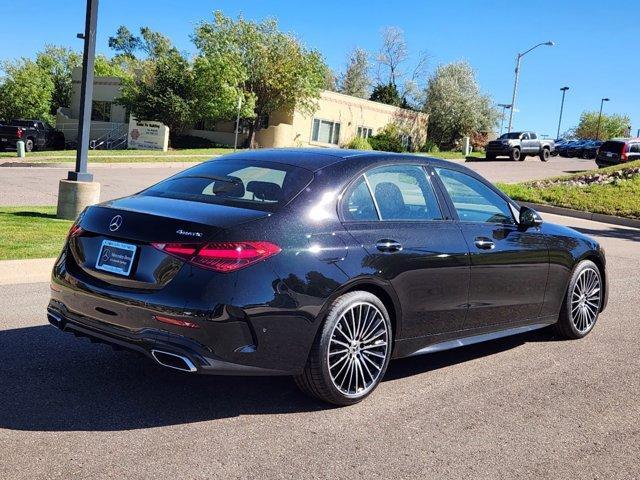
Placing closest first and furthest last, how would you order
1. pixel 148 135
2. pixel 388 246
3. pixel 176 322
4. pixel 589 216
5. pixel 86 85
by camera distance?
1. pixel 176 322
2. pixel 388 246
3. pixel 86 85
4. pixel 589 216
5. pixel 148 135

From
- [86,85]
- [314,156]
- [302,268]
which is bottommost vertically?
[302,268]

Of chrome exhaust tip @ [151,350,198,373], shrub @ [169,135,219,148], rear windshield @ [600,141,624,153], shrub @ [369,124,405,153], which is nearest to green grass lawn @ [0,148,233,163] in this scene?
shrub @ [169,135,219,148]

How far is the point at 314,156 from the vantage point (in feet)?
16.1

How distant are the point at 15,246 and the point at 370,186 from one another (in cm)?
572

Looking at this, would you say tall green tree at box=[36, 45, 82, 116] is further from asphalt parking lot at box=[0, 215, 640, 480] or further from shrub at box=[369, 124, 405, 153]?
asphalt parking lot at box=[0, 215, 640, 480]

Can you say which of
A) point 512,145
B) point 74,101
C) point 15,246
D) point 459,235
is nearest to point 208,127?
point 74,101

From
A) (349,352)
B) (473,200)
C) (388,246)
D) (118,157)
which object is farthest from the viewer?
(118,157)

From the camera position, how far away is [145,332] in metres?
3.91

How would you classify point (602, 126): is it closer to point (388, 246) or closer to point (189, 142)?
point (189, 142)

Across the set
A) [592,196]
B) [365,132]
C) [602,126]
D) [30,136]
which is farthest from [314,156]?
[602,126]

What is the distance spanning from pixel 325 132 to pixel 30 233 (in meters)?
37.6

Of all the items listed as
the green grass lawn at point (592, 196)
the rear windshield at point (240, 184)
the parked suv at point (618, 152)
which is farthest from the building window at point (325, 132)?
the rear windshield at point (240, 184)

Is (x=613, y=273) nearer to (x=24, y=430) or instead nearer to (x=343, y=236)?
(x=343, y=236)

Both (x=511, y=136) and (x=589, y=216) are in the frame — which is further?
(x=511, y=136)
